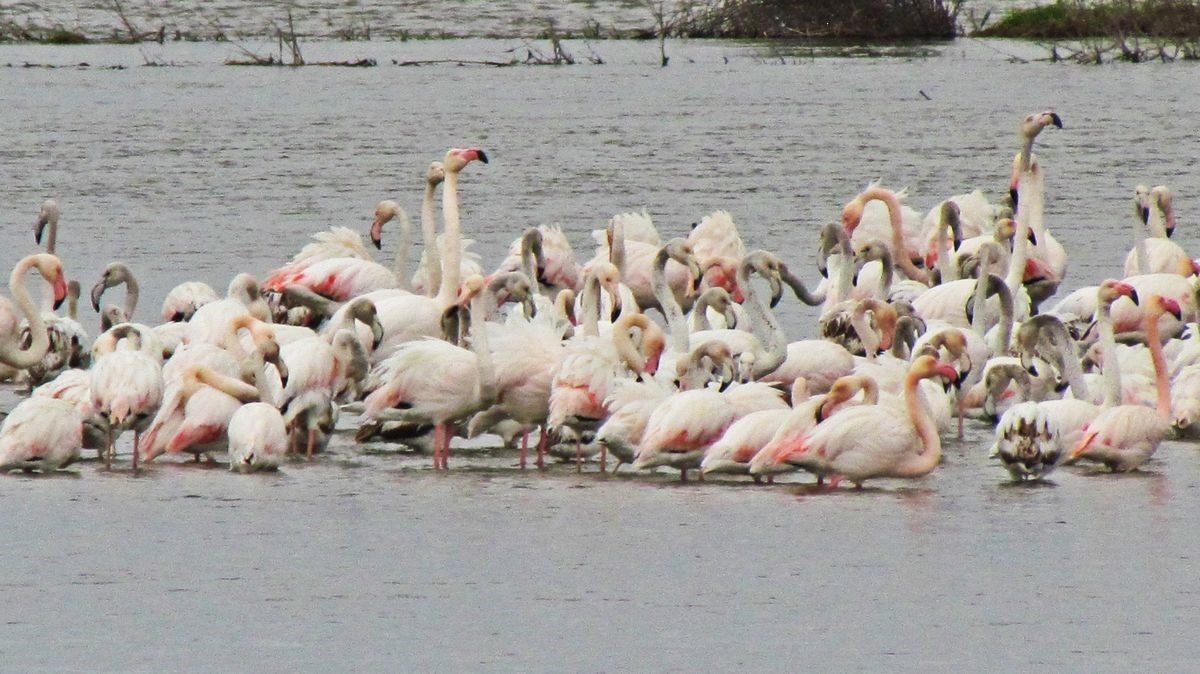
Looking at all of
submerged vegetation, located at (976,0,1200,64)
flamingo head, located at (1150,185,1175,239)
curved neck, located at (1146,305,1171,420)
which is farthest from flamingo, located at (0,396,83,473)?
submerged vegetation, located at (976,0,1200,64)

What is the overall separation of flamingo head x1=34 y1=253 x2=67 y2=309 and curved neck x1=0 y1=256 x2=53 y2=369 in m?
0.34

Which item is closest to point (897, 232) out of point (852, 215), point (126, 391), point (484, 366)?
point (852, 215)

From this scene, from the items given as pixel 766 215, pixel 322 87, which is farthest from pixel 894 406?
pixel 322 87

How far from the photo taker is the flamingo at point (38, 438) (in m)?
8.89

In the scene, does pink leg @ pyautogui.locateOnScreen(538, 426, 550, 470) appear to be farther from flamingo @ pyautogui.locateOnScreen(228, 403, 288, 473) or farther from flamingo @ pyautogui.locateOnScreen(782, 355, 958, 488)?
flamingo @ pyautogui.locateOnScreen(782, 355, 958, 488)

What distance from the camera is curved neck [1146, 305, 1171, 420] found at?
951 cm

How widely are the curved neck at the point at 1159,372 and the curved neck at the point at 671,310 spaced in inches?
85.9

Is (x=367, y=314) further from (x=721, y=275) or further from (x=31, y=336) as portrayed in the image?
(x=721, y=275)

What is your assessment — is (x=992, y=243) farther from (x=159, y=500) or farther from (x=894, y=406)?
(x=159, y=500)

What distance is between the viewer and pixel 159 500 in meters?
8.52

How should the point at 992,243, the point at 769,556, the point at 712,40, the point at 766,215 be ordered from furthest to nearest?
the point at 712,40 → the point at 766,215 → the point at 992,243 → the point at 769,556

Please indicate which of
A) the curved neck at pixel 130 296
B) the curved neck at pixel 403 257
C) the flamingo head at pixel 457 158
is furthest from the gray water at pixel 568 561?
the flamingo head at pixel 457 158

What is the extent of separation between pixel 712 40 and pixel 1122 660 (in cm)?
3851

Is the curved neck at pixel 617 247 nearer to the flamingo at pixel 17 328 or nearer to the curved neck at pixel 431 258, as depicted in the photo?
the curved neck at pixel 431 258
